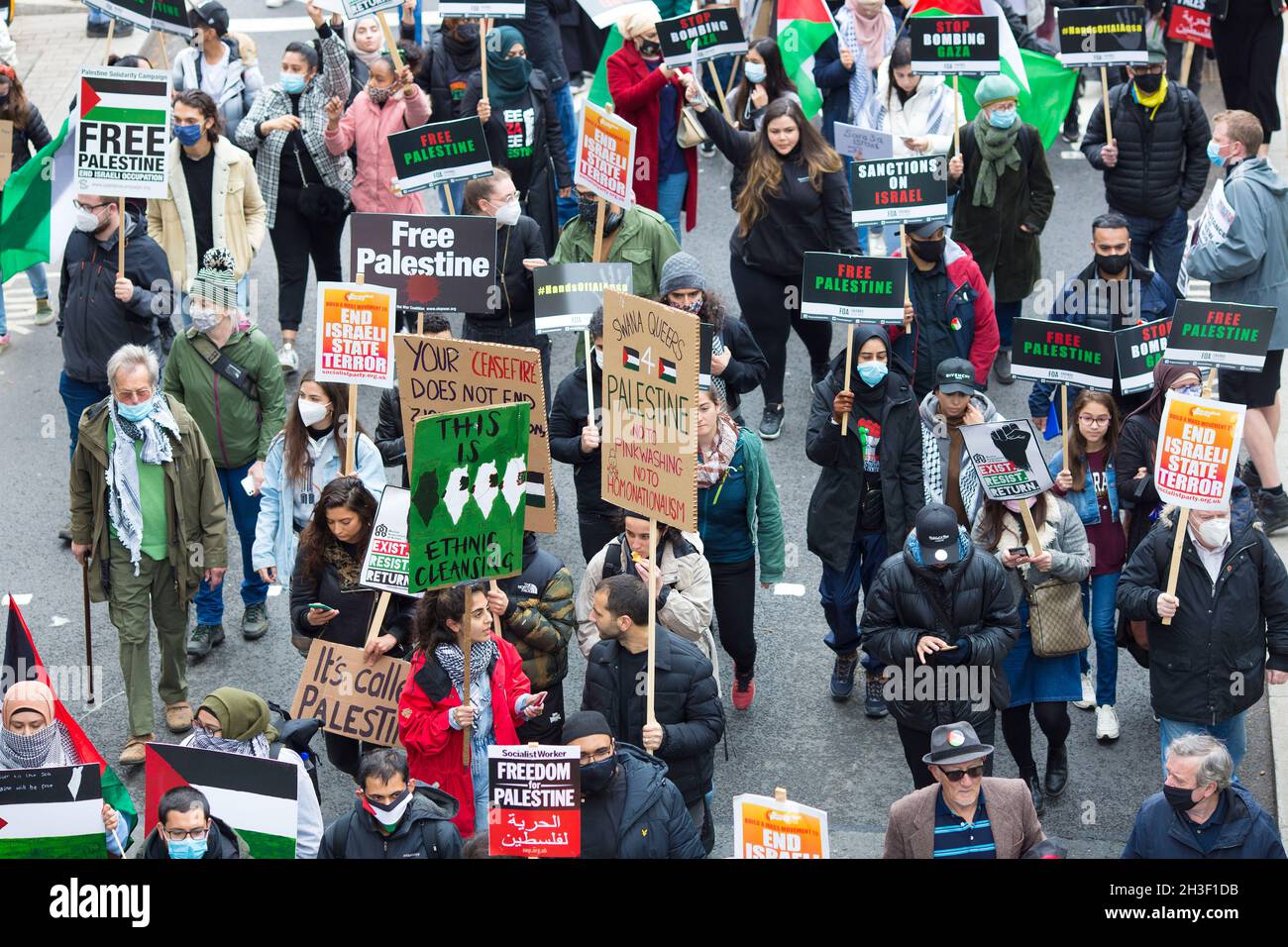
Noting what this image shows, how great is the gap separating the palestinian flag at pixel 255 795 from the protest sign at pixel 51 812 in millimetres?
262

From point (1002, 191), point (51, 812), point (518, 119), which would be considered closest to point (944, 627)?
point (51, 812)

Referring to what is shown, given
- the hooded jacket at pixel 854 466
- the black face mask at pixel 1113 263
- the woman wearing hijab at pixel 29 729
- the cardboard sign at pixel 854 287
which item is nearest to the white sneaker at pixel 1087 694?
the hooded jacket at pixel 854 466

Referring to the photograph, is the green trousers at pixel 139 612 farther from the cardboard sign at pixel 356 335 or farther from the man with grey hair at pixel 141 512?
the cardboard sign at pixel 356 335

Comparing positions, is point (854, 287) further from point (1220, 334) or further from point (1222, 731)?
point (1222, 731)

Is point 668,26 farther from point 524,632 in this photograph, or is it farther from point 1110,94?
point 524,632

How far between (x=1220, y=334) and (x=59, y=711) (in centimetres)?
554

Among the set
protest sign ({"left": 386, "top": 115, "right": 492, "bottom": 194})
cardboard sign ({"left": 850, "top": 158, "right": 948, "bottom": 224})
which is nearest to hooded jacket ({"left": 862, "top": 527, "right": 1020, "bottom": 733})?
cardboard sign ({"left": 850, "top": 158, "right": 948, "bottom": 224})

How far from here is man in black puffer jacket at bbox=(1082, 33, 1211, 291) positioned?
1271 cm

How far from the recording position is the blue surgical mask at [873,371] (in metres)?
9.97

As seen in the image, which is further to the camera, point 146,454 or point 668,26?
point 668,26

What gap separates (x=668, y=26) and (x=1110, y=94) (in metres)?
2.86

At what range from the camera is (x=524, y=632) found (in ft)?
29.4

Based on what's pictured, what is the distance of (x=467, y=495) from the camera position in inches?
303
